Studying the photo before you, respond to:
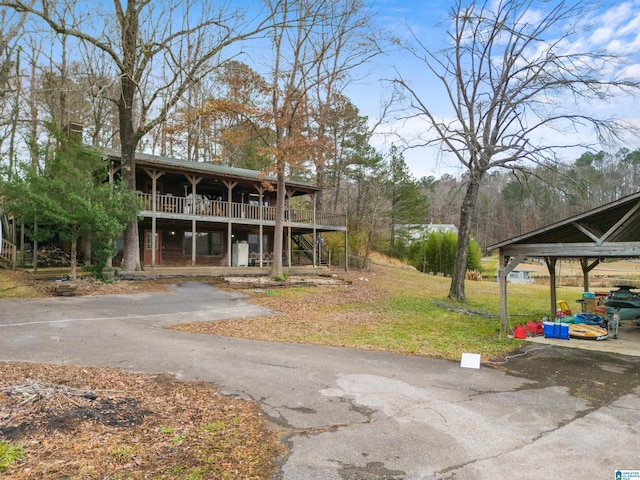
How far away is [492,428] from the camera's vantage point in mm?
4488

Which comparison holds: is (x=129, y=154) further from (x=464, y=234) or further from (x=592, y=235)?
(x=592, y=235)

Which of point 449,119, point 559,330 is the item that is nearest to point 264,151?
point 449,119

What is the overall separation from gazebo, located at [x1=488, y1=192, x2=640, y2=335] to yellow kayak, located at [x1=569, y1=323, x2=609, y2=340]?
4.78ft

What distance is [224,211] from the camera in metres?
22.5

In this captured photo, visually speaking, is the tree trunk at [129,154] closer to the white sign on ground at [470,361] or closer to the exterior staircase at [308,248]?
the exterior staircase at [308,248]

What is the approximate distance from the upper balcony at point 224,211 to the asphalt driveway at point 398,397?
1070cm

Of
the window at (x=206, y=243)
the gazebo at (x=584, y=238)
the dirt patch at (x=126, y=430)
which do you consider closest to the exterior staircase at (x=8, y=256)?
the window at (x=206, y=243)

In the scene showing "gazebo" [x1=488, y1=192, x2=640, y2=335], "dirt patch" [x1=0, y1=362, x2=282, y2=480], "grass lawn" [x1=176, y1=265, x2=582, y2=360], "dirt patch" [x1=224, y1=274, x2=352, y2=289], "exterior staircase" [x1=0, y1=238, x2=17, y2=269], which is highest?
"gazebo" [x1=488, y1=192, x2=640, y2=335]

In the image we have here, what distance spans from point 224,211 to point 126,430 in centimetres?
1913

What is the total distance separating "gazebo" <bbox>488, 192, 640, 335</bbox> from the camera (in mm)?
8216

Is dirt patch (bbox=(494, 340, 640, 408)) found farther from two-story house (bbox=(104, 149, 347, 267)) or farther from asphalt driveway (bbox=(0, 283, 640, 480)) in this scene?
two-story house (bbox=(104, 149, 347, 267))

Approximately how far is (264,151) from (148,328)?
38.4 feet

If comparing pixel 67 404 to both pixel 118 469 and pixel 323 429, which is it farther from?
pixel 323 429

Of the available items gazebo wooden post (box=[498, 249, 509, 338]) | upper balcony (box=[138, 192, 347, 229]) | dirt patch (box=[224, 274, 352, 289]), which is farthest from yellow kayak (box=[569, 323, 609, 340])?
upper balcony (box=[138, 192, 347, 229])
